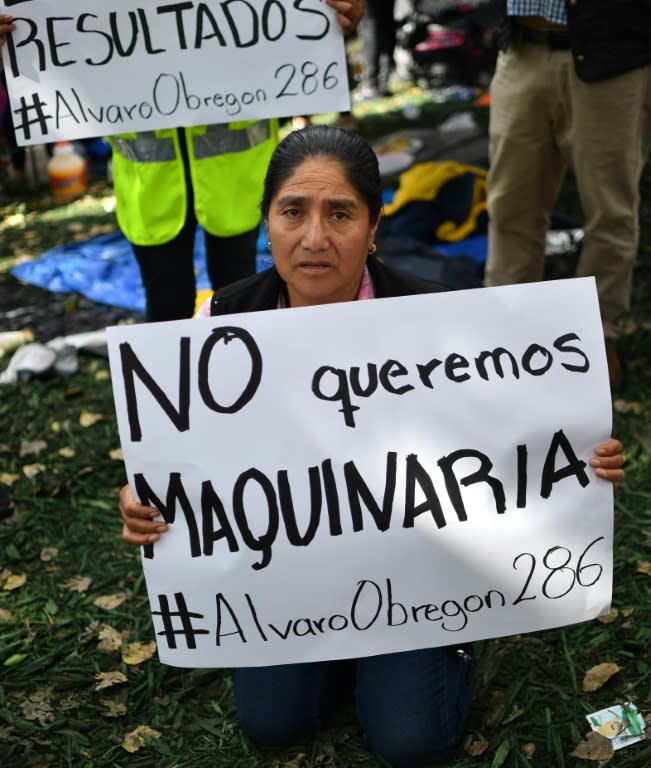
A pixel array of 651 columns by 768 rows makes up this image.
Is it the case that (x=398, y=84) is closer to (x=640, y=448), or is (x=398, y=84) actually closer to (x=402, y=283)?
(x=640, y=448)

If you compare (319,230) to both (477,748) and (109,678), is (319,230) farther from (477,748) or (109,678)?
(109,678)

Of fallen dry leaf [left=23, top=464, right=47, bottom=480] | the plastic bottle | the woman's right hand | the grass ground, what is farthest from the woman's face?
the plastic bottle

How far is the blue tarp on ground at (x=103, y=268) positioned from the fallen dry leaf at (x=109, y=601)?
2.33 metres

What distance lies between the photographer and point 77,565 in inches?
122

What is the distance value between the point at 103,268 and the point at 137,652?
10.8ft

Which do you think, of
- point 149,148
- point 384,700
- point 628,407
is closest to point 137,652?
point 384,700

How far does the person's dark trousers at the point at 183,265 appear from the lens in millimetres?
3156

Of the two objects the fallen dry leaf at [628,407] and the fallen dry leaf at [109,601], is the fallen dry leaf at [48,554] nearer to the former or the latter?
the fallen dry leaf at [109,601]

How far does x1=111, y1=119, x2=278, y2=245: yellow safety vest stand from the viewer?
118 inches

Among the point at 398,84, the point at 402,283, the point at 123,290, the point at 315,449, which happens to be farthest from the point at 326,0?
the point at 398,84

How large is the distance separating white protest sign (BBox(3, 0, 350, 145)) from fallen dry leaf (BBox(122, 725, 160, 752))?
1.67 meters

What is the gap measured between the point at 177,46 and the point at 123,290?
8.63ft

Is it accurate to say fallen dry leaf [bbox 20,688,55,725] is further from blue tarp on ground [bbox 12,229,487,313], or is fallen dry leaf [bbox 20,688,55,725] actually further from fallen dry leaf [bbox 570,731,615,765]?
blue tarp on ground [bbox 12,229,487,313]

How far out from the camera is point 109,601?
2.90 meters
